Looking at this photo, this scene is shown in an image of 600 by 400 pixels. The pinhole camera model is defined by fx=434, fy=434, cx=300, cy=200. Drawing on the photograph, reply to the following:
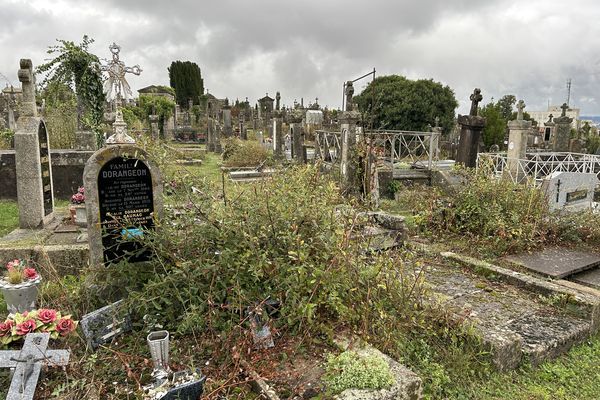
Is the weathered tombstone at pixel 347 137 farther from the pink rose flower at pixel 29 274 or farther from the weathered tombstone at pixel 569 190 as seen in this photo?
the pink rose flower at pixel 29 274

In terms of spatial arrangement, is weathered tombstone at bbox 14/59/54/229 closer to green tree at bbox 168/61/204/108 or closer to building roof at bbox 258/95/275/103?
building roof at bbox 258/95/275/103

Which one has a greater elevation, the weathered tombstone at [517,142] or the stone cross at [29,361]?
the weathered tombstone at [517,142]

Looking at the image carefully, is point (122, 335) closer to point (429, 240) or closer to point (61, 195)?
point (429, 240)

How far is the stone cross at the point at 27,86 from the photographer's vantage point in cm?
718

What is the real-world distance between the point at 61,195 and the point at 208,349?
836 centimetres

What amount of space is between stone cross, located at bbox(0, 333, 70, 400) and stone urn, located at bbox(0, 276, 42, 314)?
1.13 m

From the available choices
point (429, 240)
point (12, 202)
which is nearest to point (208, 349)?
point (429, 240)

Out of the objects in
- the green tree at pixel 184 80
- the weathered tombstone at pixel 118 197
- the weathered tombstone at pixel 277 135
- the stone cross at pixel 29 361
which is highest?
the green tree at pixel 184 80

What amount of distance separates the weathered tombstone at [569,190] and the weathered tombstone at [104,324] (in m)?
6.98

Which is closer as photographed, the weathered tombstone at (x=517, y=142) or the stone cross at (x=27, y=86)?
the stone cross at (x=27, y=86)

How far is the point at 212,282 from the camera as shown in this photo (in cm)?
354

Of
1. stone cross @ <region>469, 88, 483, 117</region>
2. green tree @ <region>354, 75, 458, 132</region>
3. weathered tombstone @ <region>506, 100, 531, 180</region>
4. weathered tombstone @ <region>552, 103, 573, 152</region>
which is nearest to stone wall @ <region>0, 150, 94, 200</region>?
stone cross @ <region>469, 88, 483, 117</region>

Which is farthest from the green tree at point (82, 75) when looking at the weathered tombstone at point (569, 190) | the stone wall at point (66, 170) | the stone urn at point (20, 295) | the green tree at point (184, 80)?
the green tree at point (184, 80)

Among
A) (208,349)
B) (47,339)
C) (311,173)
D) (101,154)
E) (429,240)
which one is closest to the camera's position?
(47,339)
